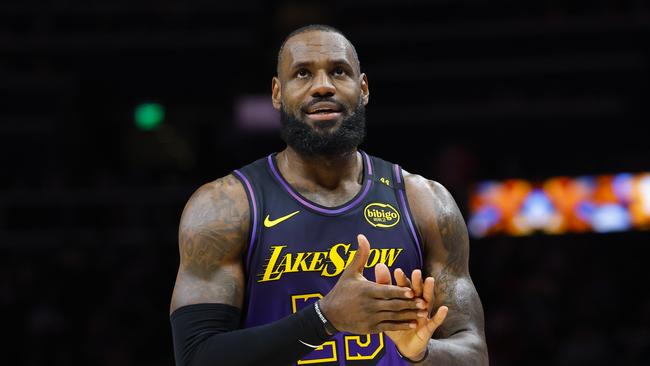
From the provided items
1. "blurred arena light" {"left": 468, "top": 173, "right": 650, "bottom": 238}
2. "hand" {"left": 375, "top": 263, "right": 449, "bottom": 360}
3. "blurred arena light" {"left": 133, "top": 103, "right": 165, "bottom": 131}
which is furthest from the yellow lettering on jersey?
"blurred arena light" {"left": 133, "top": 103, "right": 165, "bottom": 131}

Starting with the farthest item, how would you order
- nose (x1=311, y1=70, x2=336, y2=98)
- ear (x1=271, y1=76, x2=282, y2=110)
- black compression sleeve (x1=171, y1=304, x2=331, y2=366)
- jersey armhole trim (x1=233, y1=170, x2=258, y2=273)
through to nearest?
ear (x1=271, y1=76, x2=282, y2=110) → nose (x1=311, y1=70, x2=336, y2=98) → jersey armhole trim (x1=233, y1=170, x2=258, y2=273) → black compression sleeve (x1=171, y1=304, x2=331, y2=366)

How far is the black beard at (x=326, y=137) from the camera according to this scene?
439 centimetres

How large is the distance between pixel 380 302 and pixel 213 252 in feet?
3.13

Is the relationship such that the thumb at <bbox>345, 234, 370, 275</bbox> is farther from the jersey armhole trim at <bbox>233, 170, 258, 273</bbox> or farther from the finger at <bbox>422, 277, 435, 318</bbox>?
the jersey armhole trim at <bbox>233, 170, 258, 273</bbox>

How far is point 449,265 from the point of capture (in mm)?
4445

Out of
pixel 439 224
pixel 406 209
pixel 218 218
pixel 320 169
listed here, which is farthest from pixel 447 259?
pixel 218 218

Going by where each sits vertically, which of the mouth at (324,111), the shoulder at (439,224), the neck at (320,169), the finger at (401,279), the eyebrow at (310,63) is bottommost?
the finger at (401,279)

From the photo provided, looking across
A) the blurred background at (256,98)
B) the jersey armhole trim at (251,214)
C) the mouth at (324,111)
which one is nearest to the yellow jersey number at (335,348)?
the jersey armhole trim at (251,214)

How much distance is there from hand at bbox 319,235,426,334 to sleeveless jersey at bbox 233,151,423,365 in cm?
58

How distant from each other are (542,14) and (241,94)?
5.06m

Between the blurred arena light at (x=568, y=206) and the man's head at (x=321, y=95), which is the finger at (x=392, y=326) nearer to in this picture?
the man's head at (x=321, y=95)

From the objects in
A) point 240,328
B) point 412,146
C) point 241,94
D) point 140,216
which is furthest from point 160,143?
point 240,328

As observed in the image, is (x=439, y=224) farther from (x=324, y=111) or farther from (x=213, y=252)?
(x=213, y=252)

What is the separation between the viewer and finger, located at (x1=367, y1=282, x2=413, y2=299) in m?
3.51
